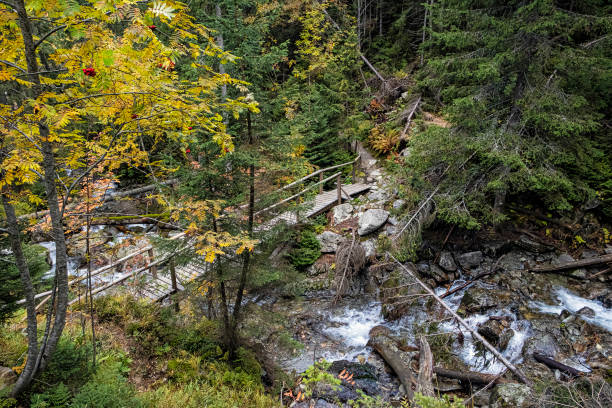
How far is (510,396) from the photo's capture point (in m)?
5.28

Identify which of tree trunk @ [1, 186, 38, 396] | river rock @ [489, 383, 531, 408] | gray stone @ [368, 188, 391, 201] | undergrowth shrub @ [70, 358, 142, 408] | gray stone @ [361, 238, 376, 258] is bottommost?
river rock @ [489, 383, 531, 408]

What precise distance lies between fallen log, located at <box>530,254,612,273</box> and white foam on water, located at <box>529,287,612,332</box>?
626 mm

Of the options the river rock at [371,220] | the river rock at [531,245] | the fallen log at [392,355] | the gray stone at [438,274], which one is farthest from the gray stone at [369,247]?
the river rock at [531,245]

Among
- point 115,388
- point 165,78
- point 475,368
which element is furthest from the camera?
point 475,368

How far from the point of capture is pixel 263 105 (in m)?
5.14

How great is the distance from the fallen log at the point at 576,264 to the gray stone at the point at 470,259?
1327 millimetres

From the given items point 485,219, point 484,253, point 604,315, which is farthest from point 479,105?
point 604,315

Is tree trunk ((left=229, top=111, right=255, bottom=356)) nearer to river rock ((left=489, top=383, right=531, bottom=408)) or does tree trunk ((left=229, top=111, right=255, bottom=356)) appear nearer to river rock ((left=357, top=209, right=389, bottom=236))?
river rock ((left=489, top=383, right=531, bottom=408))

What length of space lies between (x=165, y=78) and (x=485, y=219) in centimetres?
851

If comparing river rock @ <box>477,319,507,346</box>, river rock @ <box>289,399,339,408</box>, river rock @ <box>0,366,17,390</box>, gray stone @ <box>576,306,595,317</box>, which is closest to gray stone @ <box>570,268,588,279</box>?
gray stone @ <box>576,306,595,317</box>

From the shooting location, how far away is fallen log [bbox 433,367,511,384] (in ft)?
18.8

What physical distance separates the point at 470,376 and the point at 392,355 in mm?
1503

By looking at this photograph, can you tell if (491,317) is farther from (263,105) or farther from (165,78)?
(165,78)

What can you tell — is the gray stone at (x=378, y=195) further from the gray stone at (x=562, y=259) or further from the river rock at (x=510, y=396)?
the river rock at (x=510, y=396)
